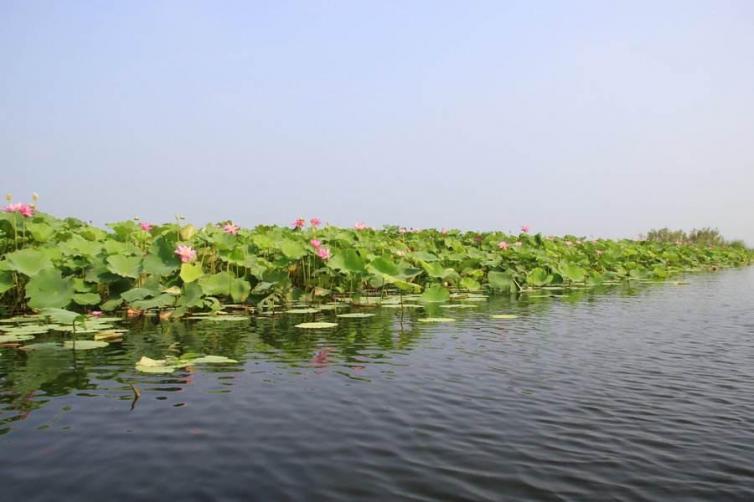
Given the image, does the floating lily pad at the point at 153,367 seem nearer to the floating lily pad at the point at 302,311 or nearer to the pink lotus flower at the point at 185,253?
the pink lotus flower at the point at 185,253

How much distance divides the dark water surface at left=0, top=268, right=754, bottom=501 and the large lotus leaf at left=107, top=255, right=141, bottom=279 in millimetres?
1213

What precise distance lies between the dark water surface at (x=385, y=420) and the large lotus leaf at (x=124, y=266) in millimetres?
1213

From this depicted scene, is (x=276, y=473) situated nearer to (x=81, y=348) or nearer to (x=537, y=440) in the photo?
(x=537, y=440)

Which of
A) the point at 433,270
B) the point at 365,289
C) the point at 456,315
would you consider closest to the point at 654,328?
the point at 456,315

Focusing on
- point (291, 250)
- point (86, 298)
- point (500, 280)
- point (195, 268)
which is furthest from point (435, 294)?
point (500, 280)

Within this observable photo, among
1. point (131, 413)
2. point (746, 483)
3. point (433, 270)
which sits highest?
point (433, 270)

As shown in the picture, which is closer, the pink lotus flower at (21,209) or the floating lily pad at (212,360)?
the floating lily pad at (212,360)

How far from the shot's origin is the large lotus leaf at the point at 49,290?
6219 mm

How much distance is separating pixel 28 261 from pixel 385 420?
4974 millimetres

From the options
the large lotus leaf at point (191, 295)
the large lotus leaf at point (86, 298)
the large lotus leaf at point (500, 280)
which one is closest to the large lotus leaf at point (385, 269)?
the large lotus leaf at point (191, 295)

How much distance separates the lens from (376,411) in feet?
11.6

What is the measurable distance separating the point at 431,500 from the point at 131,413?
6.23ft

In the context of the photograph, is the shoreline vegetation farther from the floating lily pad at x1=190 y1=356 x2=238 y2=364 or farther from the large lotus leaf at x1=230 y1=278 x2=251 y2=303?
the floating lily pad at x1=190 y1=356 x2=238 y2=364

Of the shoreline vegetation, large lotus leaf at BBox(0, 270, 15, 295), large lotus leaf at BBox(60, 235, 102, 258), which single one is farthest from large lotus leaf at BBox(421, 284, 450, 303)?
large lotus leaf at BBox(0, 270, 15, 295)
